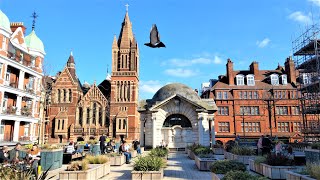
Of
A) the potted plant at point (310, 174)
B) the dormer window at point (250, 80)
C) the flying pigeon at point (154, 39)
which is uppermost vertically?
the dormer window at point (250, 80)

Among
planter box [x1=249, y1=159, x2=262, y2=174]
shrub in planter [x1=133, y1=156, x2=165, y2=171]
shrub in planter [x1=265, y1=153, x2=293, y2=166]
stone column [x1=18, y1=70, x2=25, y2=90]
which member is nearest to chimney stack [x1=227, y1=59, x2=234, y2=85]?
stone column [x1=18, y1=70, x2=25, y2=90]

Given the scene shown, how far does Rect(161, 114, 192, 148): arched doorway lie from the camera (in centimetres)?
3030

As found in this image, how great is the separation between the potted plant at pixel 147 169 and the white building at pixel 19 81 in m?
28.2

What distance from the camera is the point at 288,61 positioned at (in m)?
59.5

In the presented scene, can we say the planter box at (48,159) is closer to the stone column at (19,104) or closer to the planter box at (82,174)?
the planter box at (82,174)

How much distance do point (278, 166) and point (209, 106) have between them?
19208 millimetres

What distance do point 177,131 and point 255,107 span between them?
32828 millimetres

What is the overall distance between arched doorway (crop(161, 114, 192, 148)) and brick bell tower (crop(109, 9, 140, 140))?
37.4m

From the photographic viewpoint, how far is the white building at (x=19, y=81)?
34406 mm

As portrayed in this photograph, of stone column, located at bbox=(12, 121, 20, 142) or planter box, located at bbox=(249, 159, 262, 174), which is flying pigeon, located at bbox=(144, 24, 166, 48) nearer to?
planter box, located at bbox=(249, 159, 262, 174)

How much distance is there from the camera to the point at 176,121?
30734 mm

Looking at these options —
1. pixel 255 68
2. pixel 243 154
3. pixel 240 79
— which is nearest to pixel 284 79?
pixel 255 68

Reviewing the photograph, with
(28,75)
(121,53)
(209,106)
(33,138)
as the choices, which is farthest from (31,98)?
(121,53)

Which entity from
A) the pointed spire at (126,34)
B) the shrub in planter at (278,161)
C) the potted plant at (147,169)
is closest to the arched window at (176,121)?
the shrub in planter at (278,161)
